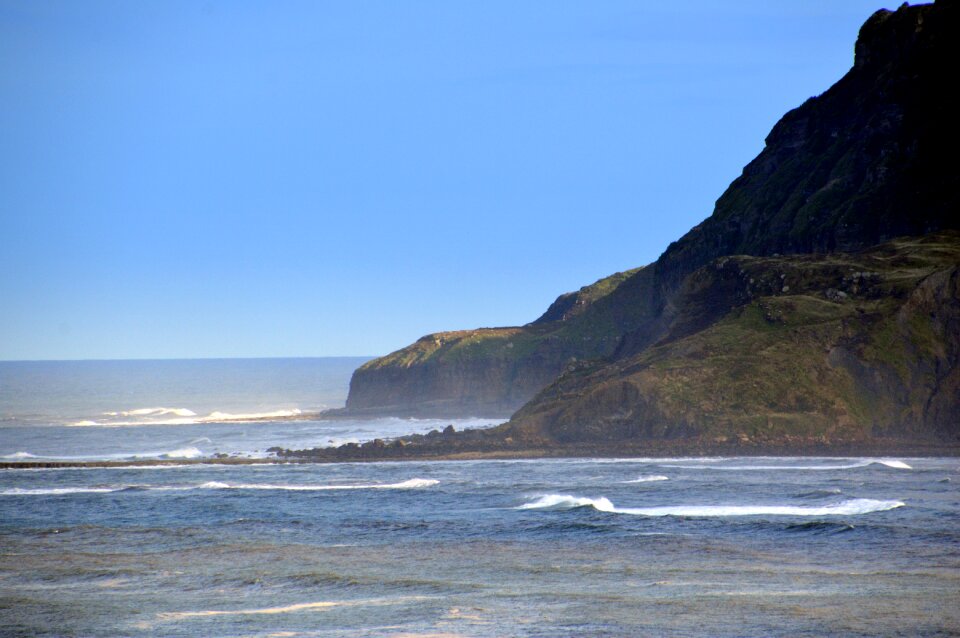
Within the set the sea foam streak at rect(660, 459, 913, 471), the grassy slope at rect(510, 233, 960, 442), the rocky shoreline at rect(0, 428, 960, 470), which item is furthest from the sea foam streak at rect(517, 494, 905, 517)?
the grassy slope at rect(510, 233, 960, 442)

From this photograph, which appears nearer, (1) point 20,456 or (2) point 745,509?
(2) point 745,509

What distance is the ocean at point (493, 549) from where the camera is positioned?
31453mm

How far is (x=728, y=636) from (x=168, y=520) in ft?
116

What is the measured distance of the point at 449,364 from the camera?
6629 inches

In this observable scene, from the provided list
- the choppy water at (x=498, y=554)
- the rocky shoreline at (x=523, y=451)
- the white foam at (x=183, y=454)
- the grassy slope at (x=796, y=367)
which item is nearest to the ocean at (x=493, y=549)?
the choppy water at (x=498, y=554)

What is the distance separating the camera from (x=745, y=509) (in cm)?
5356

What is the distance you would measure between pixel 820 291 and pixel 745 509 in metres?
47.3

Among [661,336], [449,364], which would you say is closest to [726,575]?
[661,336]

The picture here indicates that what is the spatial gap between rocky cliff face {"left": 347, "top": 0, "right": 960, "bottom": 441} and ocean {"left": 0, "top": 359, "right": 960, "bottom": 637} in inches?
410

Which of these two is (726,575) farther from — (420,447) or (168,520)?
(420,447)

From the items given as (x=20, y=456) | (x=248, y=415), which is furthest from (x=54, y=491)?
(x=248, y=415)

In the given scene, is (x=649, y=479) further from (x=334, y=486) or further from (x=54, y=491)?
(x=54, y=491)

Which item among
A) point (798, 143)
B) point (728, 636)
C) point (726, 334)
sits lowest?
point (728, 636)

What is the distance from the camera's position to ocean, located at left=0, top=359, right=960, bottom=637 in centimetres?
3145
